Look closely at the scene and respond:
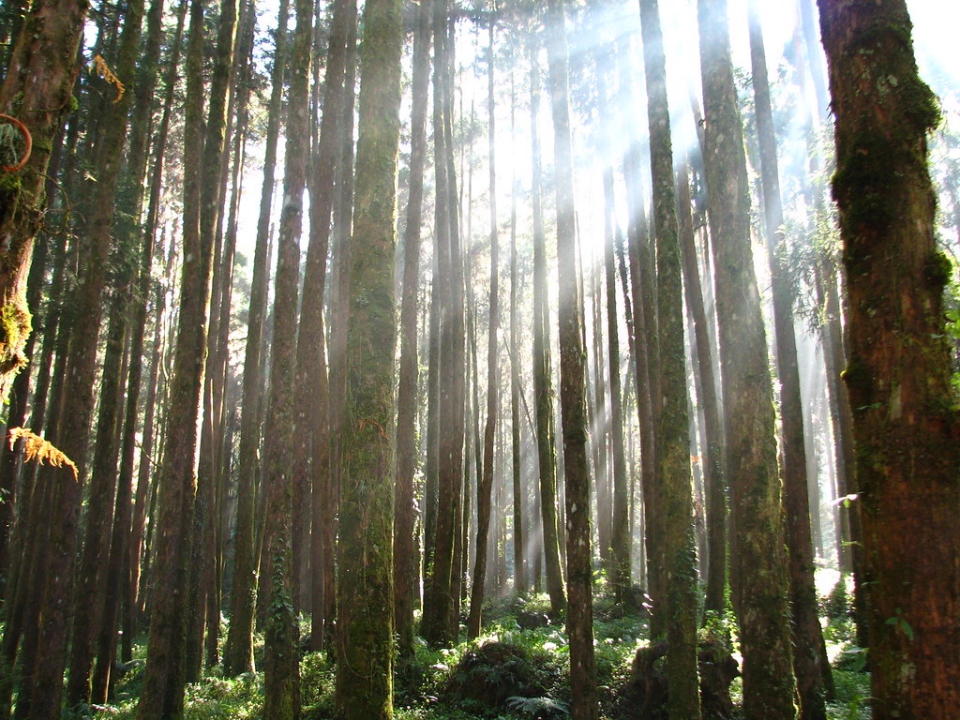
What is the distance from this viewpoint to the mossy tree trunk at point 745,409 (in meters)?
6.16

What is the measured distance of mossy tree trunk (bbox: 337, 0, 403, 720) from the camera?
5.09m

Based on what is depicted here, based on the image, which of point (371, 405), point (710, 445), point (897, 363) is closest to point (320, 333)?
point (371, 405)

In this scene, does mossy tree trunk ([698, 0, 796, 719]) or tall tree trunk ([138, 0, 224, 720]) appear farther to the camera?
tall tree trunk ([138, 0, 224, 720])

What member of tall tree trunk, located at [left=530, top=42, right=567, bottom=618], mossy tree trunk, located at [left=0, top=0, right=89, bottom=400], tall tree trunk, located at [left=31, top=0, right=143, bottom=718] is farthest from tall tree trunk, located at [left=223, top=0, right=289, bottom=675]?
mossy tree trunk, located at [left=0, top=0, right=89, bottom=400]

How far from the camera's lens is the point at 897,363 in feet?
10.1

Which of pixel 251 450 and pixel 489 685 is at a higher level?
pixel 251 450

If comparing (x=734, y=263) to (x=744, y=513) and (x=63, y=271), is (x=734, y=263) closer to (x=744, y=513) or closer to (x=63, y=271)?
(x=744, y=513)

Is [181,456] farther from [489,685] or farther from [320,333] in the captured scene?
[489,685]

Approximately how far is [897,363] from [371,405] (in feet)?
12.8

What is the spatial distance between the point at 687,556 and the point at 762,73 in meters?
9.17

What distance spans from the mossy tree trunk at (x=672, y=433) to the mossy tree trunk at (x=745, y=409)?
572 millimetres

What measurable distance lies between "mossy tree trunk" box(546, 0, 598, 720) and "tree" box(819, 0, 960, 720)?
459cm

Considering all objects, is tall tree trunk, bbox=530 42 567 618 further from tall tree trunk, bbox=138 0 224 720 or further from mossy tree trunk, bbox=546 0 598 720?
tall tree trunk, bbox=138 0 224 720

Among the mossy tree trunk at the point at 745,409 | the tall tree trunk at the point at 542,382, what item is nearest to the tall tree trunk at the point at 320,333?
the tall tree trunk at the point at 542,382
